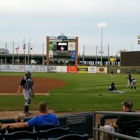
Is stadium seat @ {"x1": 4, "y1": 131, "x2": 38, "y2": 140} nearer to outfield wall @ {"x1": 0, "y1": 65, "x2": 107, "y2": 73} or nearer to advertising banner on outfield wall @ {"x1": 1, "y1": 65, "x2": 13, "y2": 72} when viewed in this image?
outfield wall @ {"x1": 0, "y1": 65, "x2": 107, "y2": 73}

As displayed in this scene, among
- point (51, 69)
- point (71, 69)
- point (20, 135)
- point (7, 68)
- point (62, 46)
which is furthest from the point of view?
point (71, 69)

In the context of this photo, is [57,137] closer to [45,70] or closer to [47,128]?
[47,128]

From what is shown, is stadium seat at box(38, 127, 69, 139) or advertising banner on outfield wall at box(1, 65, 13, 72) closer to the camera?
stadium seat at box(38, 127, 69, 139)

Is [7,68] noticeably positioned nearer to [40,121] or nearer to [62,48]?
[62,48]

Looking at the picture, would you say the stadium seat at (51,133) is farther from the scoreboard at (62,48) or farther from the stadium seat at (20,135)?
the scoreboard at (62,48)

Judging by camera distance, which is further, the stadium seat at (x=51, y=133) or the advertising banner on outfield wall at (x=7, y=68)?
the advertising banner on outfield wall at (x=7, y=68)

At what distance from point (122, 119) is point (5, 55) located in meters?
104

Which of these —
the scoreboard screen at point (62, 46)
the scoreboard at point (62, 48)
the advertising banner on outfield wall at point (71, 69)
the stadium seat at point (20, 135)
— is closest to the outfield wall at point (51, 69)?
the advertising banner on outfield wall at point (71, 69)

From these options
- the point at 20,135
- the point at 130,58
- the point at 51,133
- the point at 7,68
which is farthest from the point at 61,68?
the point at 20,135

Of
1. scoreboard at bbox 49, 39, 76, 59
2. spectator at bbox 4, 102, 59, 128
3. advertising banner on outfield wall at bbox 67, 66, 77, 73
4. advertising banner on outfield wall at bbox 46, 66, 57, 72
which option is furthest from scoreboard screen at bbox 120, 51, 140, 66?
spectator at bbox 4, 102, 59, 128

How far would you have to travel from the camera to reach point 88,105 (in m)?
16.0

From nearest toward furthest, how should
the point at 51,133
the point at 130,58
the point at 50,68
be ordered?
the point at 51,133, the point at 130,58, the point at 50,68

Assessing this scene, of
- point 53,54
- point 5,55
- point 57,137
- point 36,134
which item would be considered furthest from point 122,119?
point 5,55

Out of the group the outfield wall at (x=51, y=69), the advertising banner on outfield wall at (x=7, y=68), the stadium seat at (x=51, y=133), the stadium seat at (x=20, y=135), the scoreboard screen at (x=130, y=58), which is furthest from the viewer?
the advertising banner on outfield wall at (x=7, y=68)
